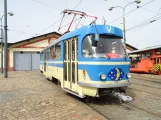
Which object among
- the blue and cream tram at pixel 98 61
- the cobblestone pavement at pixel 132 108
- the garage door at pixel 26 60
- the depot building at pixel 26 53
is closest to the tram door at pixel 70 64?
the blue and cream tram at pixel 98 61

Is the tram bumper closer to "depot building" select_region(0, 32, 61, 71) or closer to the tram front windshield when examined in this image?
the tram front windshield

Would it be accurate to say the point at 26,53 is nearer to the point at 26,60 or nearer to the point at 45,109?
the point at 26,60

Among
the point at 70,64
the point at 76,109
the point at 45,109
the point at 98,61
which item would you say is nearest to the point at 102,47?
the point at 98,61

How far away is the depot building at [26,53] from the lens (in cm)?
3378

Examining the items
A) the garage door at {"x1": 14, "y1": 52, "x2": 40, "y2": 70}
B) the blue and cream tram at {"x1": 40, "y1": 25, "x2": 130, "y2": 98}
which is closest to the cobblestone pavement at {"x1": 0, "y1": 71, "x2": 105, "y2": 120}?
the blue and cream tram at {"x1": 40, "y1": 25, "x2": 130, "y2": 98}

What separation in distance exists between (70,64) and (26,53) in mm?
28107

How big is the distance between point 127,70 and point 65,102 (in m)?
2.53

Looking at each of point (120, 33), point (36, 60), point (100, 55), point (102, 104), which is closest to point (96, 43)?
point (100, 55)

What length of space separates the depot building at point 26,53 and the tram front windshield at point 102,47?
28323mm

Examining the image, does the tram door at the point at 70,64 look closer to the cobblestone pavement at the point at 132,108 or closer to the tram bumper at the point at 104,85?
the tram bumper at the point at 104,85

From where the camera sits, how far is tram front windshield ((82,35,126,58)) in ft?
23.3

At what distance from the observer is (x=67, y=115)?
6094 mm

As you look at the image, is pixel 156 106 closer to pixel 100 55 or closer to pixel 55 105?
pixel 100 55

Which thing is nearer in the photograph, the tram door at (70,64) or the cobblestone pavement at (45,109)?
the cobblestone pavement at (45,109)
